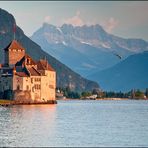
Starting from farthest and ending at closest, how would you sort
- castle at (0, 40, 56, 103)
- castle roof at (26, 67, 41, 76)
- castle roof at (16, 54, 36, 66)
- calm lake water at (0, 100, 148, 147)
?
castle roof at (16, 54, 36, 66)
castle roof at (26, 67, 41, 76)
castle at (0, 40, 56, 103)
calm lake water at (0, 100, 148, 147)

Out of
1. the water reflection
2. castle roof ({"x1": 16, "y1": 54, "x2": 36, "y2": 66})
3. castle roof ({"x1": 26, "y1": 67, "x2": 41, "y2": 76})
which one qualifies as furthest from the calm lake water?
castle roof ({"x1": 16, "y1": 54, "x2": 36, "y2": 66})

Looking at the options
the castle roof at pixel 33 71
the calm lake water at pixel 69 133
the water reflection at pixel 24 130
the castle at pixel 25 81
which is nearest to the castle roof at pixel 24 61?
the castle at pixel 25 81

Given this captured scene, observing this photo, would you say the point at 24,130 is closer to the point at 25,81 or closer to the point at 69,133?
the point at 69,133

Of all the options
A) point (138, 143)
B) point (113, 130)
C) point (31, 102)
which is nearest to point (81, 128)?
point (113, 130)

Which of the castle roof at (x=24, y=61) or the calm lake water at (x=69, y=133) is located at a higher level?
the castle roof at (x=24, y=61)

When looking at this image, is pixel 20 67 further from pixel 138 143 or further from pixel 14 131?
pixel 138 143

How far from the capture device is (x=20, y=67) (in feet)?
634

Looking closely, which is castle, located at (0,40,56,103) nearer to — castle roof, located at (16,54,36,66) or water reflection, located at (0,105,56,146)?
castle roof, located at (16,54,36,66)

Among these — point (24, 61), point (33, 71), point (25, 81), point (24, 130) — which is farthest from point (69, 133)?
point (24, 61)

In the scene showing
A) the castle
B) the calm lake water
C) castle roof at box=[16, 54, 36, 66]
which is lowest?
the calm lake water

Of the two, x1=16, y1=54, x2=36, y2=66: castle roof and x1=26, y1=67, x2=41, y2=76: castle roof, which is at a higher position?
x1=16, y1=54, x2=36, y2=66: castle roof

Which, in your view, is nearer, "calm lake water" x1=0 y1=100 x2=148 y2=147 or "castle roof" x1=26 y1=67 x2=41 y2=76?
"calm lake water" x1=0 y1=100 x2=148 y2=147

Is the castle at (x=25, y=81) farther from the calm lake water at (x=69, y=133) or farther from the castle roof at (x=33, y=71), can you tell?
the calm lake water at (x=69, y=133)

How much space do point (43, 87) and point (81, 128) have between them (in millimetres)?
95864
